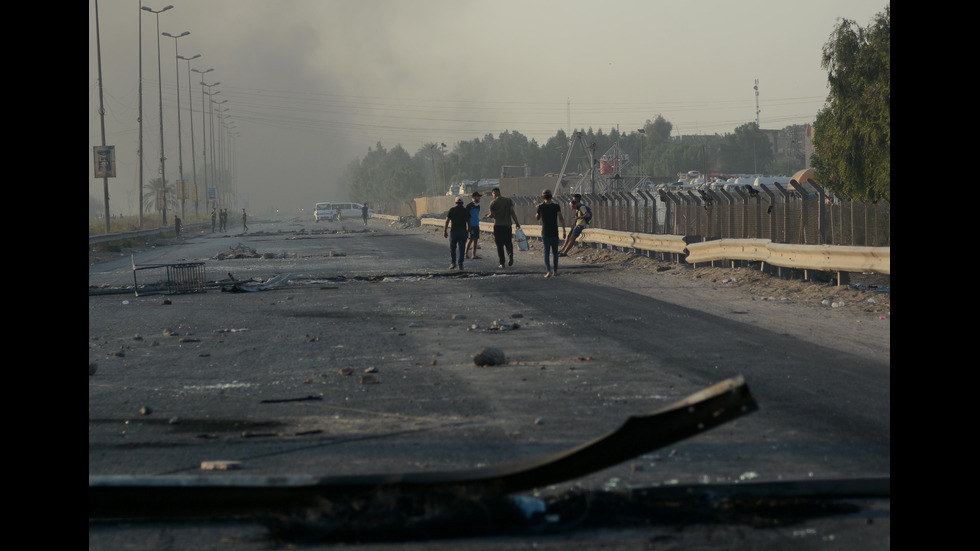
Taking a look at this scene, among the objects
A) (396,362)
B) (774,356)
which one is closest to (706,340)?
(774,356)

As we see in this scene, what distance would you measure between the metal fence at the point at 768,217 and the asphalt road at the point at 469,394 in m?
4.21

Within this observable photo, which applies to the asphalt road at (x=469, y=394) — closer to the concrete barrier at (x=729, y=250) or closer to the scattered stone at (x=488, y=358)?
the scattered stone at (x=488, y=358)

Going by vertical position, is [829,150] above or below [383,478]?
above

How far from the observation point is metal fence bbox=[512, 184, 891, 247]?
1856cm

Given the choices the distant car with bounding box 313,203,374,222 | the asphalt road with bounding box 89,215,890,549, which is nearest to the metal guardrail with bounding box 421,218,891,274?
the asphalt road with bounding box 89,215,890,549

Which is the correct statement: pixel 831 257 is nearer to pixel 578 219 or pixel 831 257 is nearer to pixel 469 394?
pixel 469 394

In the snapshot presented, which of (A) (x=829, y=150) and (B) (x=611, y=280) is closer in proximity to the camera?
(B) (x=611, y=280)

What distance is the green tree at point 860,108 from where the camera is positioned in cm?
4131

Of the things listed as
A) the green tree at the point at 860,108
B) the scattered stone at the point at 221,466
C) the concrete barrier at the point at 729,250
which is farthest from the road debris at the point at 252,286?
→ the green tree at the point at 860,108

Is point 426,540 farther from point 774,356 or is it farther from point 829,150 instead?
point 829,150

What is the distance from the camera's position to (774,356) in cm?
1002

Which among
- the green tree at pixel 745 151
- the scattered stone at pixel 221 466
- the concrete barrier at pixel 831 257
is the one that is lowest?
the scattered stone at pixel 221 466

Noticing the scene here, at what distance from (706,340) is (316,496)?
23.8 feet
